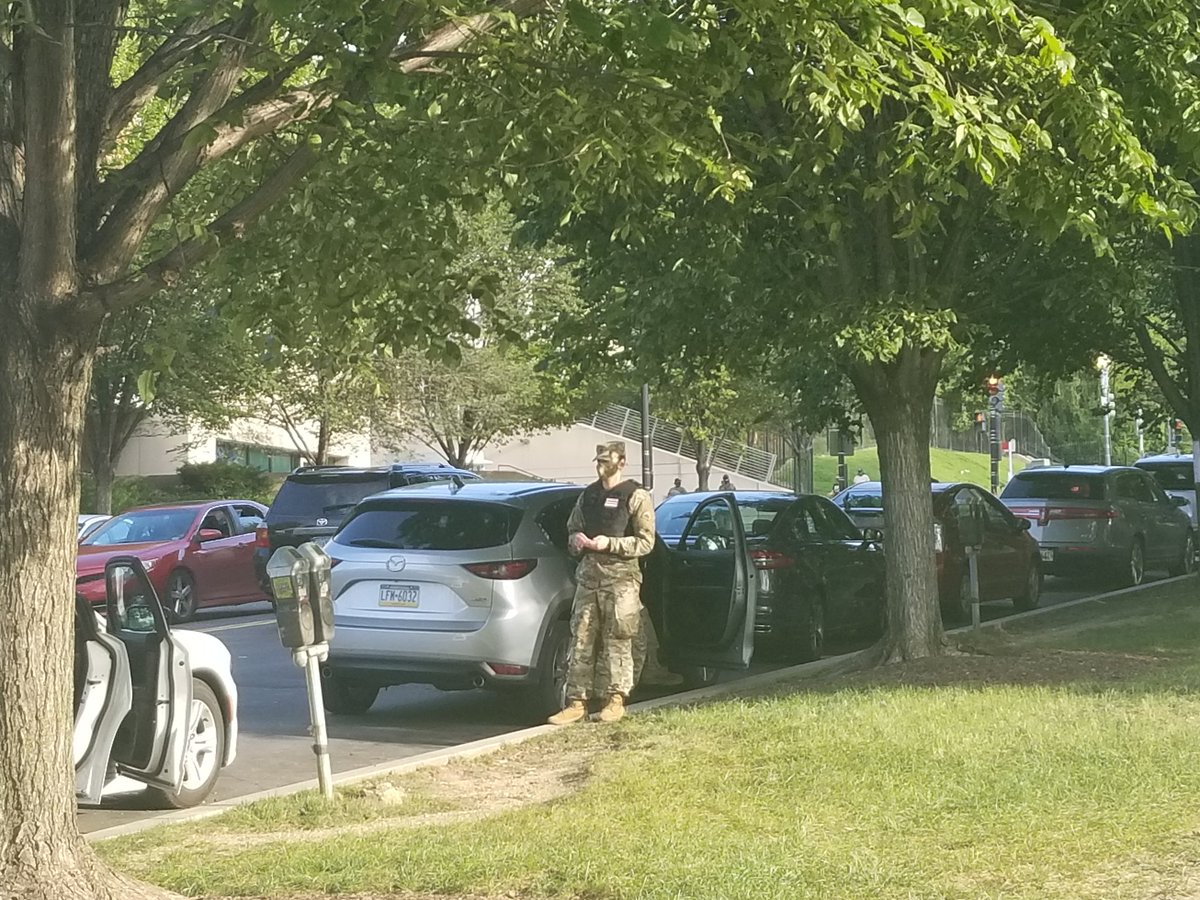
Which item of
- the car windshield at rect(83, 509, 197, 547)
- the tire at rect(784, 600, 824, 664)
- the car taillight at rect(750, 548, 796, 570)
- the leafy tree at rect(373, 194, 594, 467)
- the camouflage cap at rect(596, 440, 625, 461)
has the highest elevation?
the leafy tree at rect(373, 194, 594, 467)

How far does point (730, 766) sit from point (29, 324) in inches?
179

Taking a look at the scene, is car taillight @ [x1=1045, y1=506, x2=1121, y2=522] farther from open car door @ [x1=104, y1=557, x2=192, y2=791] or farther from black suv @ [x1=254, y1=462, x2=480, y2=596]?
open car door @ [x1=104, y1=557, x2=192, y2=791]

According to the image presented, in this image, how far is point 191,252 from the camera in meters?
5.79

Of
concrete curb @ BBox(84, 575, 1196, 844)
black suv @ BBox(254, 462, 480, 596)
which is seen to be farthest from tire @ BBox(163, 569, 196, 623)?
concrete curb @ BBox(84, 575, 1196, 844)

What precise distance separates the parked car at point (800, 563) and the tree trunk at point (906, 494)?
114cm

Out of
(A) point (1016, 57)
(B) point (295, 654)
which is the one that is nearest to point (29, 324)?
(B) point (295, 654)

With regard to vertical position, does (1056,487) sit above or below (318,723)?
above

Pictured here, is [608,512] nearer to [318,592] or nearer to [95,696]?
[318,592]

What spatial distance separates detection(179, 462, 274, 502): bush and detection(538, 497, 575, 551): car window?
33.8 meters

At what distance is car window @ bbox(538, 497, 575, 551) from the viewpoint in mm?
11453

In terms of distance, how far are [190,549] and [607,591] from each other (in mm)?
11546

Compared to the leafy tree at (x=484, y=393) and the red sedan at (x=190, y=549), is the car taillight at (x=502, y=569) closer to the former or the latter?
the red sedan at (x=190, y=549)

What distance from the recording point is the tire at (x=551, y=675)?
1114 centimetres

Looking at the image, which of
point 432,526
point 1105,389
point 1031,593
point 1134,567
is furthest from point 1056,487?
point 1105,389
